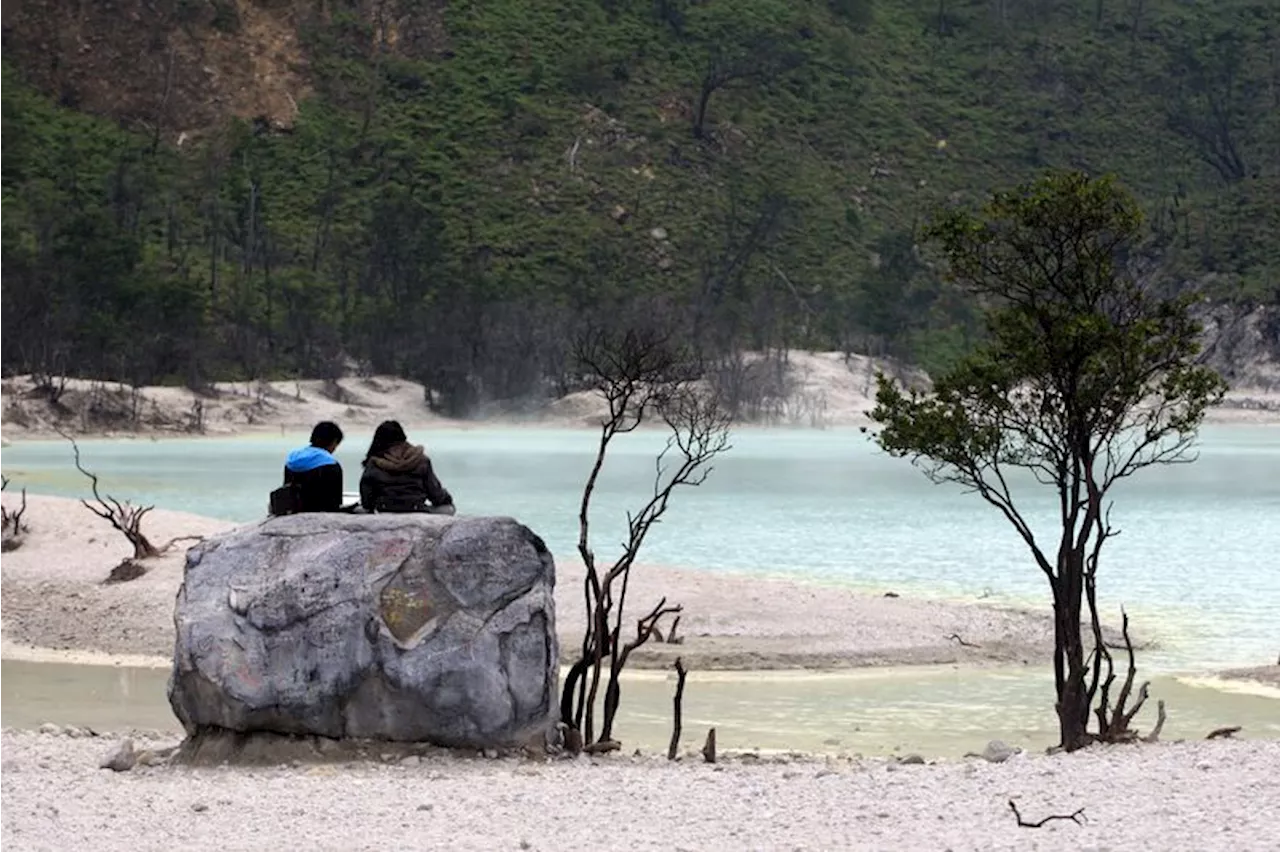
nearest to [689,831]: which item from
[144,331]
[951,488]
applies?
[951,488]

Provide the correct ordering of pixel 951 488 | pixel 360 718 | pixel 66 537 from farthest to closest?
pixel 951 488, pixel 66 537, pixel 360 718

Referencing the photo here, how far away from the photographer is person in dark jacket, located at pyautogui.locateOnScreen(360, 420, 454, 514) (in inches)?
462

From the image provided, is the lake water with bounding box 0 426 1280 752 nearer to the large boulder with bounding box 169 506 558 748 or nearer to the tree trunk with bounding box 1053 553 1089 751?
the tree trunk with bounding box 1053 553 1089 751

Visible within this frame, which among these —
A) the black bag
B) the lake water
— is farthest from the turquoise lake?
the black bag

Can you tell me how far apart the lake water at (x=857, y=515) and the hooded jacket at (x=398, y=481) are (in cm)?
648

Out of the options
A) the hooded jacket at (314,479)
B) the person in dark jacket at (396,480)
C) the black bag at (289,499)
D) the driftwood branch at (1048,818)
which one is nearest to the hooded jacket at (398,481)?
the person in dark jacket at (396,480)

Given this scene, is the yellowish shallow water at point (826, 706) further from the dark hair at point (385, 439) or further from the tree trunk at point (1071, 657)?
the dark hair at point (385, 439)

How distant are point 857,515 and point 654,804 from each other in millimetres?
28458

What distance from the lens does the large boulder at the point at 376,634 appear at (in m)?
10.9

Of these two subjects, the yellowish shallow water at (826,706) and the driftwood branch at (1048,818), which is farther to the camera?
the yellowish shallow water at (826,706)

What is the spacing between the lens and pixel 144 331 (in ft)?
230

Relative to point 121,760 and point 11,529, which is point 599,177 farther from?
point 121,760

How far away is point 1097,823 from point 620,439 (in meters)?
59.0

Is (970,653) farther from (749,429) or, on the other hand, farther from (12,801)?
(749,429)
